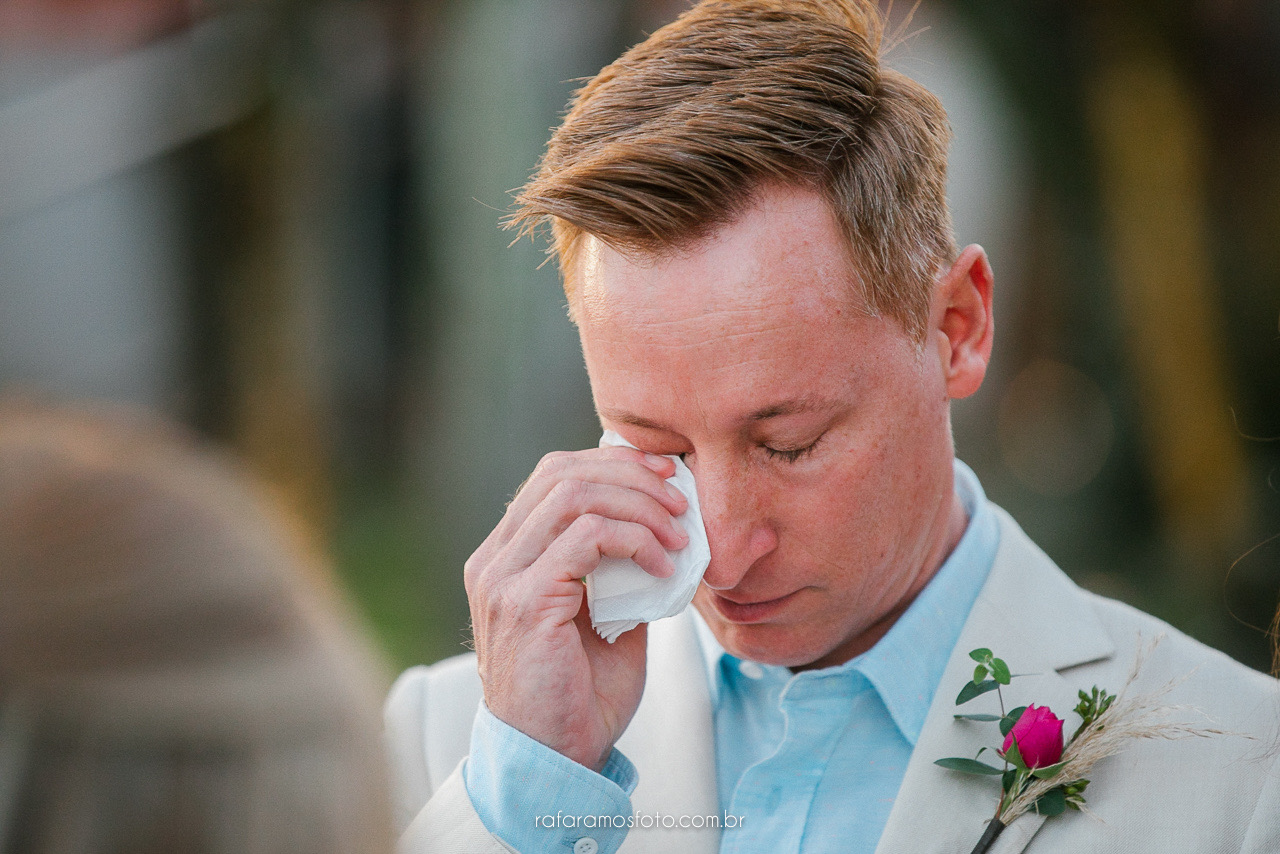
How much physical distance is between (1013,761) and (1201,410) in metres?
4.05

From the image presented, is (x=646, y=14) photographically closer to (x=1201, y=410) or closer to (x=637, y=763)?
(x=1201, y=410)

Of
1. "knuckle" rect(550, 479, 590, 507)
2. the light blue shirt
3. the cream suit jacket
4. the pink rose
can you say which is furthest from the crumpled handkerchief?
the pink rose

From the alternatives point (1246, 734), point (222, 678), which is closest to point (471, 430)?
point (1246, 734)

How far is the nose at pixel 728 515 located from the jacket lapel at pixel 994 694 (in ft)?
A: 1.58

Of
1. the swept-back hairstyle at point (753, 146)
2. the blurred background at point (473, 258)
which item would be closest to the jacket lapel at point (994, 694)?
the swept-back hairstyle at point (753, 146)

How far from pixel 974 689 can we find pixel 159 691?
1.44 m

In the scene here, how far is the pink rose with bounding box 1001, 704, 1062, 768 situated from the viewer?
1794mm

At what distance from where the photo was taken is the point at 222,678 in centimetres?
85

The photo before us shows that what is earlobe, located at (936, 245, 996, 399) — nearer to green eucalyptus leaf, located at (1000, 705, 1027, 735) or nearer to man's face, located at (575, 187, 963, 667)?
man's face, located at (575, 187, 963, 667)

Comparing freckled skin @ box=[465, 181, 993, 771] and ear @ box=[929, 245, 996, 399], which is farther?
ear @ box=[929, 245, 996, 399]

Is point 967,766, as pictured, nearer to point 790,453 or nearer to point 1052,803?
point 1052,803

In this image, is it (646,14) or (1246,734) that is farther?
(646,14)

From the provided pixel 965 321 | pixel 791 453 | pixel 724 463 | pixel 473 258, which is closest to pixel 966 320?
pixel 965 321

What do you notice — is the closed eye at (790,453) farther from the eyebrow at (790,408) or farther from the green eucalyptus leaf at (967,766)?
the green eucalyptus leaf at (967,766)
